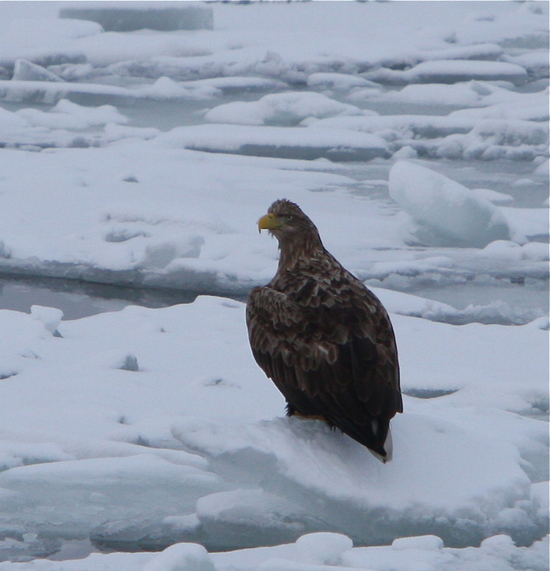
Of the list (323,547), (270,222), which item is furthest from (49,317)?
(323,547)

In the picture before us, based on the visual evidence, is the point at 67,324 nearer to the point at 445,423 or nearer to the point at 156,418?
the point at 156,418

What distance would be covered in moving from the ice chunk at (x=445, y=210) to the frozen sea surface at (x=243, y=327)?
0.02 metres

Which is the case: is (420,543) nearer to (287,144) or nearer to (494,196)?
(494,196)

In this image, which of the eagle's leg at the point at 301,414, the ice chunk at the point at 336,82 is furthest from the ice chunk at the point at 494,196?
the ice chunk at the point at 336,82

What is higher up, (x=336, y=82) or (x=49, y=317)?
(x=336, y=82)

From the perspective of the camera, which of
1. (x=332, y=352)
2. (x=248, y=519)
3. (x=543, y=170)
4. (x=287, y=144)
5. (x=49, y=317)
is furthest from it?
(x=287, y=144)

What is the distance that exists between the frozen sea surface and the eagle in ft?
0.41

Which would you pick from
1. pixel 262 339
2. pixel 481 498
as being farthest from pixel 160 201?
pixel 481 498

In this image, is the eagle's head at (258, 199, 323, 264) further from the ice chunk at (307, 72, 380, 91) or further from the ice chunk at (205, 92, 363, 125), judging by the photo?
the ice chunk at (307, 72, 380, 91)

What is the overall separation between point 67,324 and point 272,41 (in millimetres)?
14212

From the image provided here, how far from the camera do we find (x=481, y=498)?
2635 mm

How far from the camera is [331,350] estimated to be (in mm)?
2791

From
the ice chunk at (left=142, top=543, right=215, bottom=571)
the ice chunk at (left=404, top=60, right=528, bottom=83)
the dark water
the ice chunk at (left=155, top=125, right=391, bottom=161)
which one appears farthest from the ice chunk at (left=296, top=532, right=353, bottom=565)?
the ice chunk at (left=404, top=60, right=528, bottom=83)

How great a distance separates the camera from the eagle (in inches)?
106
